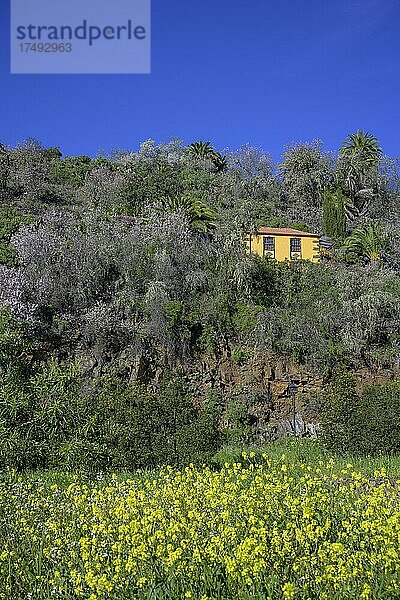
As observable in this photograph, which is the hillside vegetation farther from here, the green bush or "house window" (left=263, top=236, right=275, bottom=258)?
"house window" (left=263, top=236, right=275, bottom=258)

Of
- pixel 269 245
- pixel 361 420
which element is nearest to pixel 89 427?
pixel 361 420

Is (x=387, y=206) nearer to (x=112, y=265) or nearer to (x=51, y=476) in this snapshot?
(x=112, y=265)

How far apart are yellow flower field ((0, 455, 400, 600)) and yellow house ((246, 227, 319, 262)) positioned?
512 inches

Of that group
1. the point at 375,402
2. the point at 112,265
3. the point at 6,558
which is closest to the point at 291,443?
the point at 375,402

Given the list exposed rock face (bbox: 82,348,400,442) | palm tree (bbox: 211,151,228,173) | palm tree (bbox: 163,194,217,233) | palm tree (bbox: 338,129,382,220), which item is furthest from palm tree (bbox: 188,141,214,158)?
exposed rock face (bbox: 82,348,400,442)

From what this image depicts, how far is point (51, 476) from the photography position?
7.68m

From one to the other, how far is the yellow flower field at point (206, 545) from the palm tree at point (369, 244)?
44.5 feet

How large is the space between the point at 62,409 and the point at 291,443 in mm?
4298

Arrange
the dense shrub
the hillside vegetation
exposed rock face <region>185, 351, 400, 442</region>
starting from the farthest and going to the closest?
exposed rock face <region>185, 351, 400, 442</region> → the hillside vegetation → the dense shrub

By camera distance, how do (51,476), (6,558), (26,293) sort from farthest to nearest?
(26,293)
(51,476)
(6,558)

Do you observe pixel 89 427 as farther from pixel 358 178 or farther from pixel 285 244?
pixel 358 178

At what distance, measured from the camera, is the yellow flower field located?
3.21 metres

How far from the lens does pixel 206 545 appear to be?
3684 millimetres

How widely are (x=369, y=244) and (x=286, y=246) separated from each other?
2.34 m
